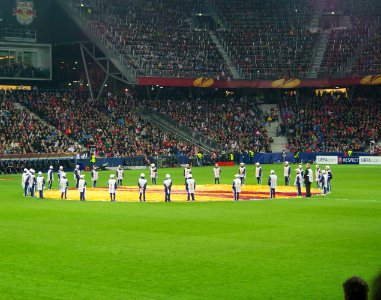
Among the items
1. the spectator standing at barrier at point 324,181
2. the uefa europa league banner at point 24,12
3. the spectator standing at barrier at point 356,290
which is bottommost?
the spectator standing at barrier at point 324,181

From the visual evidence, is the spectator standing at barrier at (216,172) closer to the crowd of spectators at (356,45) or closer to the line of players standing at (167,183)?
the line of players standing at (167,183)

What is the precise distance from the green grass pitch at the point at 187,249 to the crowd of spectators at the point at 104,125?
3467 centimetres

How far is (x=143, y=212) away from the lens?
31.8 metres

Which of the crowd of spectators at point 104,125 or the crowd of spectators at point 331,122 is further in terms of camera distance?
the crowd of spectators at point 331,122

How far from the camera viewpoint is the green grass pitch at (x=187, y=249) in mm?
15375

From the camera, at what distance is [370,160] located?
7438 cm

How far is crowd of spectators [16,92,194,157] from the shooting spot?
233ft

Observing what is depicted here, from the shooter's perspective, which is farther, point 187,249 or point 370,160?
point 370,160

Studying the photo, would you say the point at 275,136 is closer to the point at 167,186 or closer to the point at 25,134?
the point at 25,134

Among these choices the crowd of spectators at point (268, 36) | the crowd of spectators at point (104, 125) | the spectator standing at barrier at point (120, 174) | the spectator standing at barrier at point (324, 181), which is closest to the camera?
the spectator standing at barrier at point (324, 181)

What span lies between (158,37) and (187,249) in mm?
64543

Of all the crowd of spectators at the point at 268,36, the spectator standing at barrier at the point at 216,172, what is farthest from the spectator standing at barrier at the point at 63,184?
the crowd of spectators at the point at 268,36

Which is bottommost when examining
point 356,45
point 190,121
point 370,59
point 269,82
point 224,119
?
point 190,121

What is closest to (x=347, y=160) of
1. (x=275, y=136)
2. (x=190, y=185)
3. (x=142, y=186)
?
(x=275, y=136)
